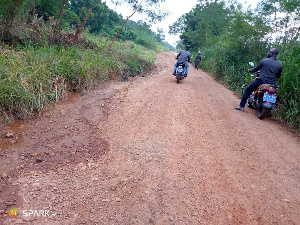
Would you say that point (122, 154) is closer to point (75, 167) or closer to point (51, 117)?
point (75, 167)

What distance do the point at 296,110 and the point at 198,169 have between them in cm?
364

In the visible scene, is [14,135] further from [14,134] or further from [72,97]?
[72,97]

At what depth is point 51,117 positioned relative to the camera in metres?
5.08

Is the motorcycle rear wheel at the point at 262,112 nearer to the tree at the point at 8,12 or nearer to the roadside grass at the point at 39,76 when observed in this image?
the roadside grass at the point at 39,76

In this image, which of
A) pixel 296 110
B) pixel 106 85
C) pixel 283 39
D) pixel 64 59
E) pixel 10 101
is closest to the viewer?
pixel 10 101

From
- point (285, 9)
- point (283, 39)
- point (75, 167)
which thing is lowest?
point (75, 167)

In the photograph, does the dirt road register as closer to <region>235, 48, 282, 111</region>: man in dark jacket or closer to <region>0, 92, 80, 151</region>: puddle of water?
<region>0, 92, 80, 151</region>: puddle of water

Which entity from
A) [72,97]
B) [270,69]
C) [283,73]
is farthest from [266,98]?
[72,97]

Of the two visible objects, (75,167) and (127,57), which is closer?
(75,167)

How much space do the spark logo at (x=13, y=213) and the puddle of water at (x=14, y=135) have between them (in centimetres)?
158

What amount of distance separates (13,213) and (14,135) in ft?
6.80

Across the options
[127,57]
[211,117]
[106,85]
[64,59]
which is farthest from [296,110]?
[127,57]

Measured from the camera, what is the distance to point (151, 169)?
3.47 meters

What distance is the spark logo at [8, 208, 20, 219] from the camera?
2486 mm
